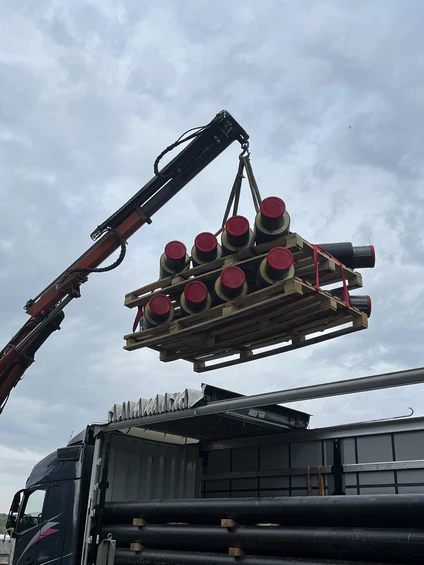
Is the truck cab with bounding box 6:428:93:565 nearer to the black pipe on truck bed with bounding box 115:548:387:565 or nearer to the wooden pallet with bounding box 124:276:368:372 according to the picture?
the black pipe on truck bed with bounding box 115:548:387:565

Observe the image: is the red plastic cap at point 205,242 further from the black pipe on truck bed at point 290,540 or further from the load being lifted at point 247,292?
the black pipe on truck bed at point 290,540

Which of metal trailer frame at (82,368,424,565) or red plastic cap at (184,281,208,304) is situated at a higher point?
red plastic cap at (184,281,208,304)

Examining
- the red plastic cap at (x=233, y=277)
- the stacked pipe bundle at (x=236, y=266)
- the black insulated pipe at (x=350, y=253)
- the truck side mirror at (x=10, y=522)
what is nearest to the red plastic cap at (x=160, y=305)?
the stacked pipe bundle at (x=236, y=266)

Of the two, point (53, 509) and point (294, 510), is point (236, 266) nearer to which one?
point (294, 510)

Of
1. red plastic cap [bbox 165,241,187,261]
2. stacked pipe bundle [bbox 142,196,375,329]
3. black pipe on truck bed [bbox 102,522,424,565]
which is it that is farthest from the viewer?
red plastic cap [bbox 165,241,187,261]

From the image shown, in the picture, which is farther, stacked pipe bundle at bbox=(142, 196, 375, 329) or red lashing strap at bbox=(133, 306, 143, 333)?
red lashing strap at bbox=(133, 306, 143, 333)

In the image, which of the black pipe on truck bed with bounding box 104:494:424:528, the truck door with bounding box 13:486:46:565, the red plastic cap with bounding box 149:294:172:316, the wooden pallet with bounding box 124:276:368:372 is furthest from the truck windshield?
the red plastic cap with bounding box 149:294:172:316

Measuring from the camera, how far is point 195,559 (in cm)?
586

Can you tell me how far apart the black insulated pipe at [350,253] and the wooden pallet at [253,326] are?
1.68ft

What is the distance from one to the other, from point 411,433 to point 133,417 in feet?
10.1

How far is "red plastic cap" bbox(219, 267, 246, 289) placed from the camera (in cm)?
602

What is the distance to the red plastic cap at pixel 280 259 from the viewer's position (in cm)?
568

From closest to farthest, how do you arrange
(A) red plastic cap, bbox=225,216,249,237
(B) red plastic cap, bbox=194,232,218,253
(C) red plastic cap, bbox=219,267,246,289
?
(C) red plastic cap, bbox=219,267,246,289 < (A) red plastic cap, bbox=225,216,249,237 < (B) red plastic cap, bbox=194,232,218,253

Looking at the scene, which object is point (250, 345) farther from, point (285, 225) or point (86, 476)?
point (86, 476)
